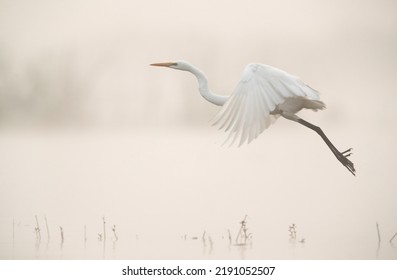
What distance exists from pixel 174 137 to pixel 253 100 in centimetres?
479

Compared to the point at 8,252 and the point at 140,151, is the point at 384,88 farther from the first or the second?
the point at 8,252

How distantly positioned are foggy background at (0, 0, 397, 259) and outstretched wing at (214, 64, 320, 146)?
26cm

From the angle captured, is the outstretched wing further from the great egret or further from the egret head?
the egret head

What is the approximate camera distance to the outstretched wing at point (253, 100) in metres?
4.49

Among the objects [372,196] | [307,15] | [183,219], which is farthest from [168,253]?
[307,15]

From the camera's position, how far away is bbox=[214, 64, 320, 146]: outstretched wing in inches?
177

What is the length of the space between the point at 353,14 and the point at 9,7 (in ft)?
14.5

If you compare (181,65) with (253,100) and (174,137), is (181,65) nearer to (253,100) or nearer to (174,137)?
(253,100)

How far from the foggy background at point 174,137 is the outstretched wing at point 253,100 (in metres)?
0.26

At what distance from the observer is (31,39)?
35.8 feet

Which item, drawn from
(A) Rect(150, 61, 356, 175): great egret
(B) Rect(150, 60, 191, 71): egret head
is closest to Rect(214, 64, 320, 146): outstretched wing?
(A) Rect(150, 61, 356, 175): great egret

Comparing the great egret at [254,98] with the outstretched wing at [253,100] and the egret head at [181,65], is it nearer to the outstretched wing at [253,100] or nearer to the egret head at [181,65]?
the outstretched wing at [253,100]

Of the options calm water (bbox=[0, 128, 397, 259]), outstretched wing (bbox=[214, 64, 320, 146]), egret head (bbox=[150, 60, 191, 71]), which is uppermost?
egret head (bbox=[150, 60, 191, 71])

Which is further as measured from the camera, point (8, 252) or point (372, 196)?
point (372, 196)
